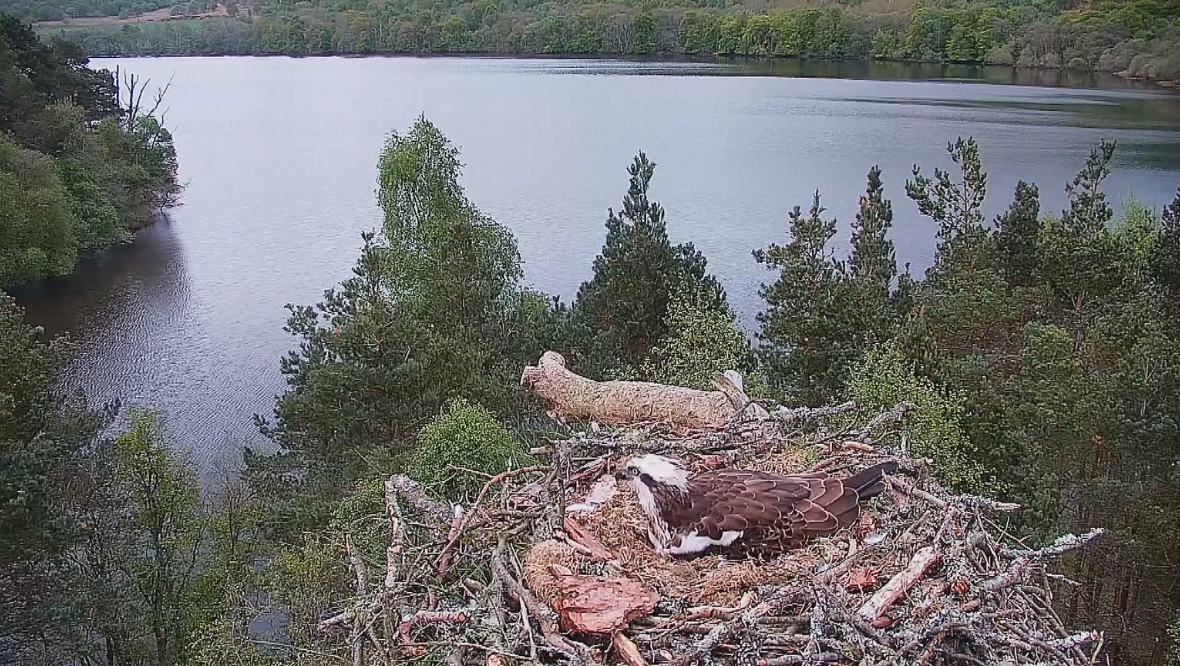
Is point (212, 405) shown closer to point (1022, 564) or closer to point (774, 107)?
point (1022, 564)

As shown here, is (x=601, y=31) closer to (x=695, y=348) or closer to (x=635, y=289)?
(x=635, y=289)

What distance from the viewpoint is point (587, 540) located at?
6340mm

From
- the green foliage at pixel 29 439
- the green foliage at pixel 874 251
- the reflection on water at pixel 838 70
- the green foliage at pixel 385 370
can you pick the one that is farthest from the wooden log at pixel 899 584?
the reflection on water at pixel 838 70

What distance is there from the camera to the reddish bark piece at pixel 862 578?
5786 millimetres

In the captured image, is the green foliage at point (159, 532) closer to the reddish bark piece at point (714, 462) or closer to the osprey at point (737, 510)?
the reddish bark piece at point (714, 462)

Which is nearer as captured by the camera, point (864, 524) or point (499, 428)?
point (864, 524)

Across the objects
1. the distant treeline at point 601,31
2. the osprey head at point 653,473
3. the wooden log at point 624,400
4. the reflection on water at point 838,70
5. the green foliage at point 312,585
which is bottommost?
the green foliage at point 312,585

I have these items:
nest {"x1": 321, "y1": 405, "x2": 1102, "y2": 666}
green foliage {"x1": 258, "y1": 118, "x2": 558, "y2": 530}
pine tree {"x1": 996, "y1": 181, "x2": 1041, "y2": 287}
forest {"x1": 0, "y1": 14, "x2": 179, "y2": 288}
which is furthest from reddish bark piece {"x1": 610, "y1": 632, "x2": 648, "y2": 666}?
forest {"x1": 0, "y1": 14, "x2": 179, "y2": 288}

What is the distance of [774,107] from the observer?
62812 mm

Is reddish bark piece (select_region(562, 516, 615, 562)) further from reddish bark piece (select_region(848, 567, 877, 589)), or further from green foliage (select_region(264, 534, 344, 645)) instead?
green foliage (select_region(264, 534, 344, 645))

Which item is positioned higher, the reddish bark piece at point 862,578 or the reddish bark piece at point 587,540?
the reddish bark piece at point 862,578

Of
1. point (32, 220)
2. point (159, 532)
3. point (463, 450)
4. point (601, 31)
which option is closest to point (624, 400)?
point (463, 450)

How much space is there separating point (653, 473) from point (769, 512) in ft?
2.55

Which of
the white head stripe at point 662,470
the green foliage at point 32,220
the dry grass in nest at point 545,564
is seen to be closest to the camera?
the dry grass in nest at point 545,564
